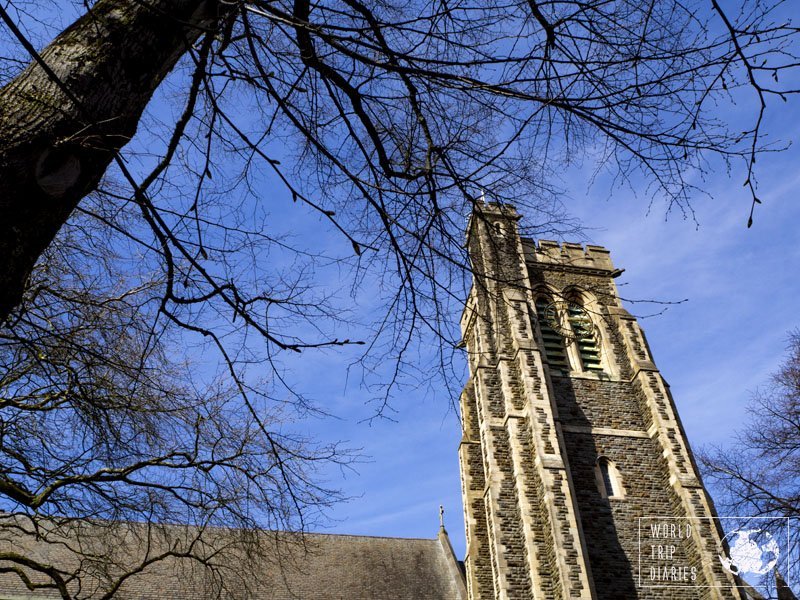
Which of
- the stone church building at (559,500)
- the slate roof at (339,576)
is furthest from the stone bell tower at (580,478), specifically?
the slate roof at (339,576)

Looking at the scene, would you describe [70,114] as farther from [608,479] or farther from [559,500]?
[608,479]

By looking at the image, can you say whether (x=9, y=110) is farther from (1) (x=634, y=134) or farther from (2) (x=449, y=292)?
(1) (x=634, y=134)

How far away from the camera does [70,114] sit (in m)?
2.34

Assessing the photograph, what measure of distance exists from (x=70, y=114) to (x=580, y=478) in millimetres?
14550

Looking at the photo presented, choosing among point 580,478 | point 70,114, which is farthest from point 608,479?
point 70,114

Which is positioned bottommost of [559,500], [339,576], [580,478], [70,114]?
[70,114]

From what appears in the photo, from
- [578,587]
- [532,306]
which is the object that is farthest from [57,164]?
[578,587]

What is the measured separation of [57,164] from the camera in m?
2.31

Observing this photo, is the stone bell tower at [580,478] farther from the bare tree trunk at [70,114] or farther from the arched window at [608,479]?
the bare tree trunk at [70,114]

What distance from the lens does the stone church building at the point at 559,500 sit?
1334cm

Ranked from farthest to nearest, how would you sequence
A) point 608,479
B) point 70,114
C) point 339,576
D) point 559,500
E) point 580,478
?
1. point 339,576
2. point 608,479
3. point 580,478
4. point 559,500
5. point 70,114

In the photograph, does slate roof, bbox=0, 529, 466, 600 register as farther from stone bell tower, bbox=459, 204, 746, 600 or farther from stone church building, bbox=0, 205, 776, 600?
stone bell tower, bbox=459, 204, 746, 600

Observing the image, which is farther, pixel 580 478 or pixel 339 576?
pixel 339 576

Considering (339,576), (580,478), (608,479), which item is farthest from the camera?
(339,576)
